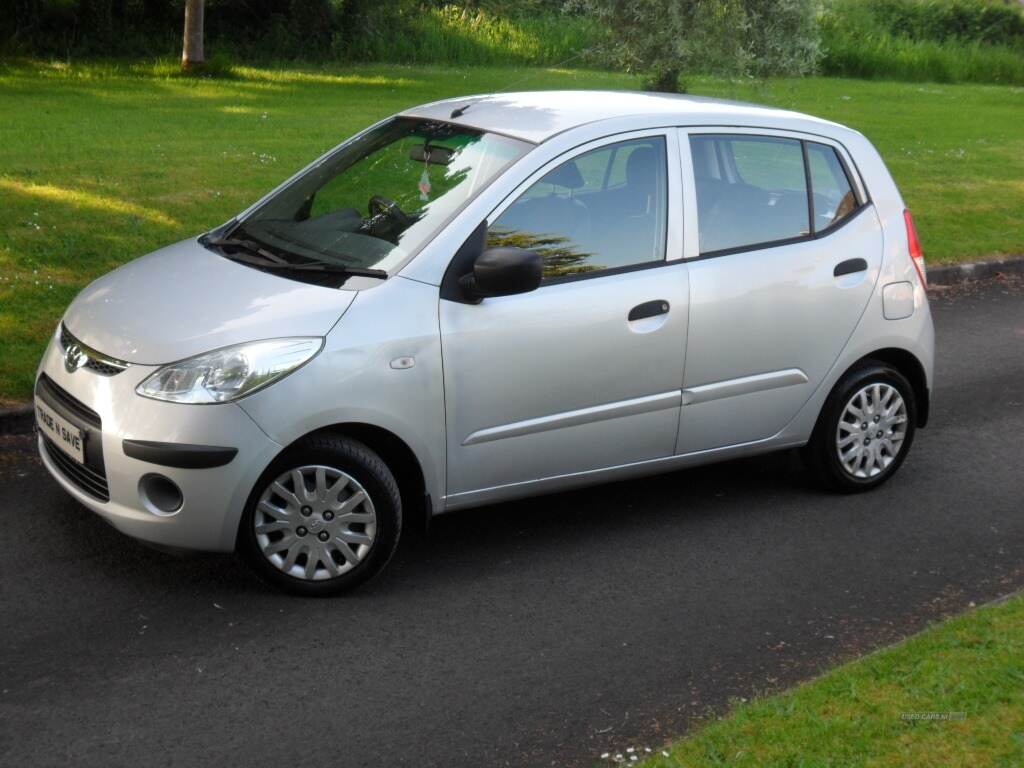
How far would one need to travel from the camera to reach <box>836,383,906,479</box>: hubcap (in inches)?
265

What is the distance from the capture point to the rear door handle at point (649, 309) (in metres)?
5.80

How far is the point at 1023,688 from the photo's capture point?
4.57 m

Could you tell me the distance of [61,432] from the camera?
5.36 m

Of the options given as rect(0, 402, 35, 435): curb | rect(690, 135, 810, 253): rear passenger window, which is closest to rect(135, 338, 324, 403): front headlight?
rect(690, 135, 810, 253): rear passenger window

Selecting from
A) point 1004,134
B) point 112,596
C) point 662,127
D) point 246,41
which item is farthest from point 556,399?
point 246,41

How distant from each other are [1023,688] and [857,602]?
1.13 meters

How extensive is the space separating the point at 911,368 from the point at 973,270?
5.73m

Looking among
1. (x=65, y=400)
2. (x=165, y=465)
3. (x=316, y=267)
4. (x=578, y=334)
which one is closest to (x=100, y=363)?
(x=65, y=400)

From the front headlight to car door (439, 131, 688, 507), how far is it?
708 millimetres

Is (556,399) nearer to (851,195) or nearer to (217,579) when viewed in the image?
(217,579)

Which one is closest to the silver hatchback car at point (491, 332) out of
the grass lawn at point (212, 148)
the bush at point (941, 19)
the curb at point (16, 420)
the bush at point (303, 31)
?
the curb at point (16, 420)

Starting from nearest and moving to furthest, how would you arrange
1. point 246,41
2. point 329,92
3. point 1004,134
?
point 1004,134 < point 329,92 < point 246,41

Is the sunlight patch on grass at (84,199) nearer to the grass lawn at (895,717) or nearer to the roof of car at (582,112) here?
the roof of car at (582,112)

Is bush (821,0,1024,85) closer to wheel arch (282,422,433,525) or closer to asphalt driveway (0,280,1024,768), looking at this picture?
asphalt driveway (0,280,1024,768)
